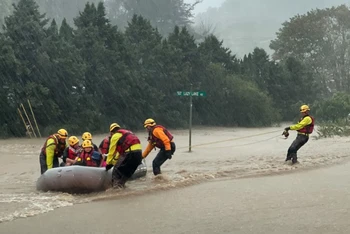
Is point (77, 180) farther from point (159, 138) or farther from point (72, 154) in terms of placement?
point (159, 138)

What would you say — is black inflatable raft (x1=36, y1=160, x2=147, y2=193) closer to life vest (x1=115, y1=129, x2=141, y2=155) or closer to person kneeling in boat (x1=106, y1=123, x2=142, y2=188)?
person kneeling in boat (x1=106, y1=123, x2=142, y2=188)

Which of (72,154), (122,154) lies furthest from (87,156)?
(122,154)

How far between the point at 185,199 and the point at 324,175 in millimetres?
4795

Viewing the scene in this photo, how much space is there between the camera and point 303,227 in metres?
8.52

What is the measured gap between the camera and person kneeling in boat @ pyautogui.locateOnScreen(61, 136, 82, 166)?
13.3 m

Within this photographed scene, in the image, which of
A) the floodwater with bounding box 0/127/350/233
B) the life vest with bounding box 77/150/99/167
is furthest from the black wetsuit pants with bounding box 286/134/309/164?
the life vest with bounding box 77/150/99/167

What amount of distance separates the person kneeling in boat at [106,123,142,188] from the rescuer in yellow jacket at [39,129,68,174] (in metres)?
2.03

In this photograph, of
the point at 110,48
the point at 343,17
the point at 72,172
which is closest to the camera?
the point at 72,172

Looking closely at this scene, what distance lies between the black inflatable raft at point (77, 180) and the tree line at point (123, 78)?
2063cm

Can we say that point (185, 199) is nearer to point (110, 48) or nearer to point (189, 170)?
point (189, 170)

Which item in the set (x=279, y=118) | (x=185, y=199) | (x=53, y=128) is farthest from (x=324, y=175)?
(x=279, y=118)

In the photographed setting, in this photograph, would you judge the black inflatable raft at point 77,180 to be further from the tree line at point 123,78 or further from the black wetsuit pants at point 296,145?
the tree line at point 123,78

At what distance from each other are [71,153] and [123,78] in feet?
85.9

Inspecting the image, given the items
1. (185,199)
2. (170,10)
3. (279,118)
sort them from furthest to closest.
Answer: (170,10) < (279,118) < (185,199)
